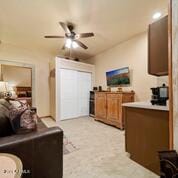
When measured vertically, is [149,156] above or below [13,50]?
below

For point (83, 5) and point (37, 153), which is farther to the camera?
point (83, 5)

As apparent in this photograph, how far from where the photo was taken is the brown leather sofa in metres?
1.12

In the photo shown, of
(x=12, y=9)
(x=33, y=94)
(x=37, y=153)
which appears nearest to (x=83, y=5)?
(x=12, y=9)

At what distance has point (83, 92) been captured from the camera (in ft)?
18.2

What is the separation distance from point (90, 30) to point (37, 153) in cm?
330

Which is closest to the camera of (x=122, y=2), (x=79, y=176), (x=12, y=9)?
(x=79, y=176)

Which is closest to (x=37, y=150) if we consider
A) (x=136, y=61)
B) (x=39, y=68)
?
(x=136, y=61)

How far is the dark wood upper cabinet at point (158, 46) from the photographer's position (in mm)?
1666

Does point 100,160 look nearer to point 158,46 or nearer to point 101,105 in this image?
point 158,46

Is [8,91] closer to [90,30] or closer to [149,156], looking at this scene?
[90,30]

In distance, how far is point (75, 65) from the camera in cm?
519

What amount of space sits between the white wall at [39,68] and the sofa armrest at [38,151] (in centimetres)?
424

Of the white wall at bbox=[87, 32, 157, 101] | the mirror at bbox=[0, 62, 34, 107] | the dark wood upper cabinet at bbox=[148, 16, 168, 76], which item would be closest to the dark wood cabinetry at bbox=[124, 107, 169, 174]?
the dark wood upper cabinet at bbox=[148, 16, 168, 76]

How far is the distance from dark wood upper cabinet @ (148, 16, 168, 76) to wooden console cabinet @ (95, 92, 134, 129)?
2020 mm
